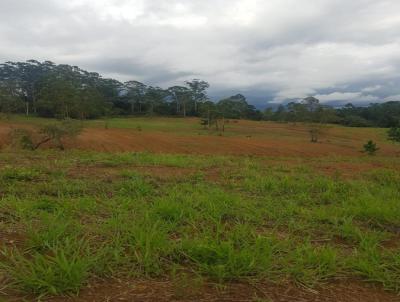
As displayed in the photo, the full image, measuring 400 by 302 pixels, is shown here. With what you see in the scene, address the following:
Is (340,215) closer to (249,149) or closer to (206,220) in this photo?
(206,220)

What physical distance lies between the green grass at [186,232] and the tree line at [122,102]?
142 ft

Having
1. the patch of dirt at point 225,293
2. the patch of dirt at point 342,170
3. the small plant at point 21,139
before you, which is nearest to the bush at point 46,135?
the small plant at point 21,139

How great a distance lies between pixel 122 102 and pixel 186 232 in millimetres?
76742

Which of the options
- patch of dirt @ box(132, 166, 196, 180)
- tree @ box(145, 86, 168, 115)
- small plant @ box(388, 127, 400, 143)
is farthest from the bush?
tree @ box(145, 86, 168, 115)

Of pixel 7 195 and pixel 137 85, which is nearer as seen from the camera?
pixel 7 195

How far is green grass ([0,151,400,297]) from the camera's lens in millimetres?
2783

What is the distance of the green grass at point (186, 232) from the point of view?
2.78 m

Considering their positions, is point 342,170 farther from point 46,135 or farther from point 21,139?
point 46,135

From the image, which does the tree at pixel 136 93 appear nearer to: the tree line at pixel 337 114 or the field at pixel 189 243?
the tree line at pixel 337 114

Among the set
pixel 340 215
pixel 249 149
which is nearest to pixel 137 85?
pixel 249 149

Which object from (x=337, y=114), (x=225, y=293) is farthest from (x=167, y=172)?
(x=337, y=114)

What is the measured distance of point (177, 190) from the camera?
213 inches

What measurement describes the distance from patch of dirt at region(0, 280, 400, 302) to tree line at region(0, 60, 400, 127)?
1784 inches

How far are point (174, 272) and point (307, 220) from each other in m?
2.03
